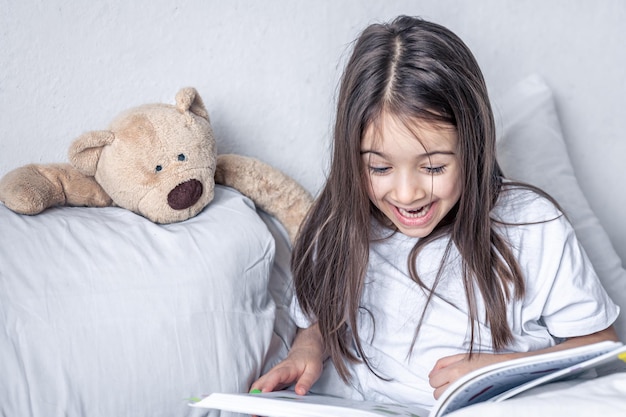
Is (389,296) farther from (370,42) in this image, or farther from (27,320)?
(27,320)

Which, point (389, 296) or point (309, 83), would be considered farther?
point (309, 83)

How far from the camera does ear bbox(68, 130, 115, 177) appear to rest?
3.12 feet

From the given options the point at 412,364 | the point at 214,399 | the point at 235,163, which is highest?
the point at 235,163

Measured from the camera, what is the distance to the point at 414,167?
2.83 feet

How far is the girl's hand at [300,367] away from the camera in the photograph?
0.92 metres

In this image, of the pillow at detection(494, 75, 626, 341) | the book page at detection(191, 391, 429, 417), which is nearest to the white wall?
the pillow at detection(494, 75, 626, 341)

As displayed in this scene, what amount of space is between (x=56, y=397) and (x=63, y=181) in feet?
1.03

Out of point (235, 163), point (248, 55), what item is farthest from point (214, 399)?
point (248, 55)

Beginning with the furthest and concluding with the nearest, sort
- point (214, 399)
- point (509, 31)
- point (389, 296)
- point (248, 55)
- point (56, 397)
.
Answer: point (509, 31)
point (248, 55)
point (389, 296)
point (56, 397)
point (214, 399)

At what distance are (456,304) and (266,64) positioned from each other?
20.5 inches

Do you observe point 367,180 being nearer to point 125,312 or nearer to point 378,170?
point 378,170

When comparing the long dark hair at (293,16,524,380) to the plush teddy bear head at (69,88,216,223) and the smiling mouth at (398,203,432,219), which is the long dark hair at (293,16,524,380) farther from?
the plush teddy bear head at (69,88,216,223)

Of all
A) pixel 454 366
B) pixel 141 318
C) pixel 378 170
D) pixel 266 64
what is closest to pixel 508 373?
pixel 454 366

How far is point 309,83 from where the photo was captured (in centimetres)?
123
